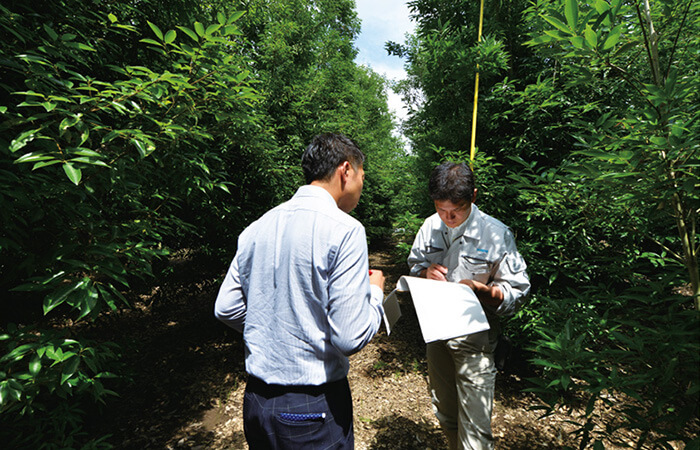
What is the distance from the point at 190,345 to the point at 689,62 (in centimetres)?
672

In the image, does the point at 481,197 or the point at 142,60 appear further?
the point at 481,197

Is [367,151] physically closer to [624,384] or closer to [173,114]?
[173,114]

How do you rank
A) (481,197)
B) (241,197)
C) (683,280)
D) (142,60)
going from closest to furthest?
(683,280)
(142,60)
(481,197)
(241,197)

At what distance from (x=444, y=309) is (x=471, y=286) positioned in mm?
393

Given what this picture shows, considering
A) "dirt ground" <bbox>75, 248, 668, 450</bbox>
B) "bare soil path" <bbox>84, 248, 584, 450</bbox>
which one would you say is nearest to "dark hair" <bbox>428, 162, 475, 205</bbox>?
"dirt ground" <bbox>75, 248, 668, 450</bbox>

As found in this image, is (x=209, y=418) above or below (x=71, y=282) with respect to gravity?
below

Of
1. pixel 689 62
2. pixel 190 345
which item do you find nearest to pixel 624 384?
pixel 689 62

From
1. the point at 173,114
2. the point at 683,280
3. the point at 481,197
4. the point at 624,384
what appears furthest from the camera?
the point at 481,197

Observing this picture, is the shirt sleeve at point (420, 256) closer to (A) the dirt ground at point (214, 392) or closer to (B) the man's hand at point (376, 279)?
(B) the man's hand at point (376, 279)

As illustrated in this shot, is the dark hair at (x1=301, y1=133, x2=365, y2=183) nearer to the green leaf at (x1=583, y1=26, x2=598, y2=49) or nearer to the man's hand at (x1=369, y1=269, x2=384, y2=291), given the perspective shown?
the man's hand at (x1=369, y1=269, x2=384, y2=291)

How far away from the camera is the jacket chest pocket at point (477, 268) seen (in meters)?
2.11

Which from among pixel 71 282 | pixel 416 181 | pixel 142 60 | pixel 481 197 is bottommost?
pixel 71 282

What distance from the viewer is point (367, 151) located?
9.66 m

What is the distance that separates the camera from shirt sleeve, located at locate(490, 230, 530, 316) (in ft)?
6.43
